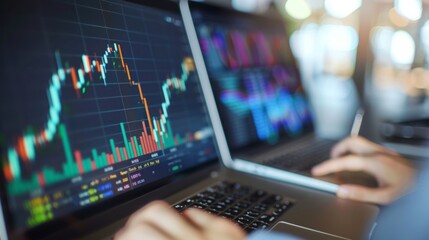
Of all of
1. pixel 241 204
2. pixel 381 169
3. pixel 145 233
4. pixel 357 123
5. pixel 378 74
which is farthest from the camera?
pixel 378 74

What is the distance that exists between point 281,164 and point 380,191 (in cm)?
25

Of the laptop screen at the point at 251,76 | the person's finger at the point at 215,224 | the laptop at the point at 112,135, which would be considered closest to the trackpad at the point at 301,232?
the laptop at the point at 112,135

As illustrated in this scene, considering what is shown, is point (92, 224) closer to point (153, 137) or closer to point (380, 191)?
point (153, 137)

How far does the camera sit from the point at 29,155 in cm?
51

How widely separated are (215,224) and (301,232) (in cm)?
22

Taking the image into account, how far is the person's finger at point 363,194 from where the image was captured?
820 millimetres

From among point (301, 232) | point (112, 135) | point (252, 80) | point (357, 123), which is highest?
point (252, 80)

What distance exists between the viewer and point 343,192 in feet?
2.73

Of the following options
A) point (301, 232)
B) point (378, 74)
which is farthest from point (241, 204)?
point (378, 74)

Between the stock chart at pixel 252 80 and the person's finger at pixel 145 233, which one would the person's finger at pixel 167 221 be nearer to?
the person's finger at pixel 145 233

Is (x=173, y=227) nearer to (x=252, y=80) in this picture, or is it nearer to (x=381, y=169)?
(x=381, y=169)

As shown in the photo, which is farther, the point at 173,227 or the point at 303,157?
the point at 303,157

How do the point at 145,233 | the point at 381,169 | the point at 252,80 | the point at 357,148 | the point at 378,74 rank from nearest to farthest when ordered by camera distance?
1. the point at 145,233
2. the point at 381,169
3. the point at 357,148
4. the point at 252,80
5. the point at 378,74

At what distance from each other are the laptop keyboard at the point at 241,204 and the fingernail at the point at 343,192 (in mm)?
121
